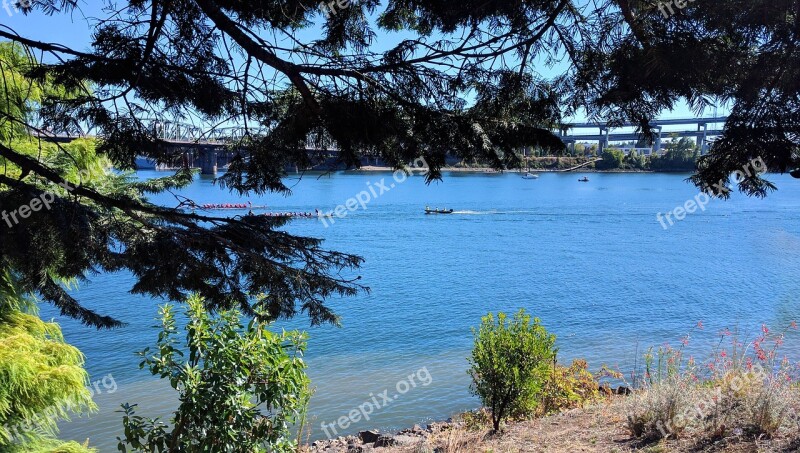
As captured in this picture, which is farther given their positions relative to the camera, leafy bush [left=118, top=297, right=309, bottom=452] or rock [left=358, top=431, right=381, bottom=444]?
rock [left=358, top=431, right=381, bottom=444]

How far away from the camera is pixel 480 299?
20172 millimetres

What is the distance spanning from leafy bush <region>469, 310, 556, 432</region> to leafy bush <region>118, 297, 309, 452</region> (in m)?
3.01

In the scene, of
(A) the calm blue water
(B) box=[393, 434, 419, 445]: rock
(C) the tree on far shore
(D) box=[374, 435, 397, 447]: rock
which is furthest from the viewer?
(A) the calm blue water

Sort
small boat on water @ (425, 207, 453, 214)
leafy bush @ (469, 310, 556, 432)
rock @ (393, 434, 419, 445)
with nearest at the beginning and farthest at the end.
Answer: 1. leafy bush @ (469, 310, 556, 432)
2. rock @ (393, 434, 419, 445)
3. small boat on water @ (425, 207, 453, 214)

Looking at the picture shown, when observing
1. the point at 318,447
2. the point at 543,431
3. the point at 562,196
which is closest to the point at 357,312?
the point at 318,447

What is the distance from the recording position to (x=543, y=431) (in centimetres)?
650

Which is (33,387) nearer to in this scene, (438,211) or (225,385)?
(225,385)

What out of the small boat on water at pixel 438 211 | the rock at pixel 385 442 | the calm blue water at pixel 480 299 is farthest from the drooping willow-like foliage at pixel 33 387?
the small boat on water at pixel 438 211

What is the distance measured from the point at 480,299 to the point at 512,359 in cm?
1356

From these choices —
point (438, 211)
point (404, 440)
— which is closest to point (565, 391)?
point (404, 440)

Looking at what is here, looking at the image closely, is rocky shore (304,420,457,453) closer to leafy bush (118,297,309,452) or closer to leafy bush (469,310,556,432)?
leafy bush (469,310,556,432)

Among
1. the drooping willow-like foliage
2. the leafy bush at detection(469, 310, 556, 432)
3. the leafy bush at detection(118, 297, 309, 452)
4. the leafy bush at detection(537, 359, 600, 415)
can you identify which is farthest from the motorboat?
the leafy bush at detection(118, 297, 309, 452)

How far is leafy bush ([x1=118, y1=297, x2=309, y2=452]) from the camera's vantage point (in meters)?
3.91

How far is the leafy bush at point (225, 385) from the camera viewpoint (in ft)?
12.8
